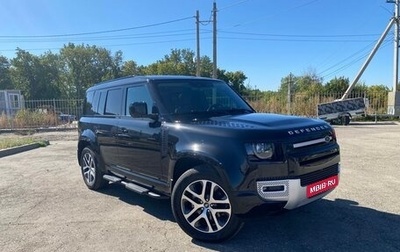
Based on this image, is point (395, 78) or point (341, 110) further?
point (395, 78)

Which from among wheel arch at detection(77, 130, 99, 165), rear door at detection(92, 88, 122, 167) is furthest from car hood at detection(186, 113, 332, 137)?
wheel arch at detection(77, 130, 99, 165)

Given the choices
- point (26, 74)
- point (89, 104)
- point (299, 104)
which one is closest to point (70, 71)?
point (26, 74)

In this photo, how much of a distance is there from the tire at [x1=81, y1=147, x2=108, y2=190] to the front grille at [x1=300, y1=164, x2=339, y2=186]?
3859 millimetres

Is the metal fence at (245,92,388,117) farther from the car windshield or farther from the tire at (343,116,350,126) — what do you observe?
the car windshield

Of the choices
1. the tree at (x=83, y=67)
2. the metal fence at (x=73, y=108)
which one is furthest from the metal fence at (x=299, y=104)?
the tree at (x=83, y=67)

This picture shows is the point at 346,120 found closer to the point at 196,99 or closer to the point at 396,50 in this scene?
the point at 396,50

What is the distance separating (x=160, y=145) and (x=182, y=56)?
75.6 m

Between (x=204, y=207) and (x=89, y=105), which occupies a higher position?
(x=89, y=105)

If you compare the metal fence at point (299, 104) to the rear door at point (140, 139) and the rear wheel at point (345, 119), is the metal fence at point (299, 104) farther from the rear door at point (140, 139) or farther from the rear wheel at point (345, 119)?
the rear door at point (140, 139)

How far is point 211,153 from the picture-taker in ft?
12.0

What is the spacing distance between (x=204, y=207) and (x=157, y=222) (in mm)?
1002

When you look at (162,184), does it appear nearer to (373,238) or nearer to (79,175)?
(373,238)

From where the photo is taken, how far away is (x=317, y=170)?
12.4 ft

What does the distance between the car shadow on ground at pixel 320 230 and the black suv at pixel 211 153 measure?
322 millimetres
